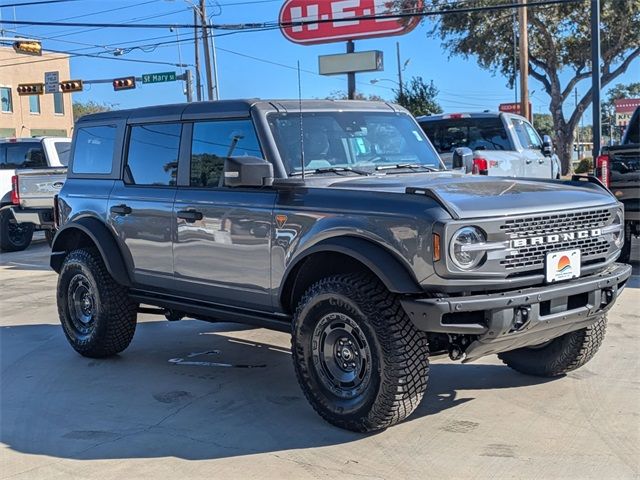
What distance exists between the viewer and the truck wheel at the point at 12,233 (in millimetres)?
14945

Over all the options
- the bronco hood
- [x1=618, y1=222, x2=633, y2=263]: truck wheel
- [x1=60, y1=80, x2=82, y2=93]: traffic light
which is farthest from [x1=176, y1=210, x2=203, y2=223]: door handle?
[x1=60, y1=80, x2=82, y2=93]: traffic light

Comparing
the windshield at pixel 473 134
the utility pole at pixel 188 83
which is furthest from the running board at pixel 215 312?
the utility pole at pixel 188 83

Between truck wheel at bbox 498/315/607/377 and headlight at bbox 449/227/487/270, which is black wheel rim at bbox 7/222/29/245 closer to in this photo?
truck wheel at bbox 498/315/607/377

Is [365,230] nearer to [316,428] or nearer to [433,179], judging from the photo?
[433,179]

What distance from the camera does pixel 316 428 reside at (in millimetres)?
4824

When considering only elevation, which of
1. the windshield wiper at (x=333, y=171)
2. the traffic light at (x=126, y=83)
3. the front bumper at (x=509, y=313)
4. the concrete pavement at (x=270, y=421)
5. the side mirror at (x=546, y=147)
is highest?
the traffic light at (x=126, y=83)

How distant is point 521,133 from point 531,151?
1.14 feet

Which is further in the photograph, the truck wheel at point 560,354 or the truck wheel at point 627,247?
the truck wheel at point 627,247

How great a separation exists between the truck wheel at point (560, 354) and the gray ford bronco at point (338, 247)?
12mm

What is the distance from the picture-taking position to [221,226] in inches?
214

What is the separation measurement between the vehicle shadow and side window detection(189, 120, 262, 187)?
157 cm

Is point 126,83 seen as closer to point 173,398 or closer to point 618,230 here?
point 173,398

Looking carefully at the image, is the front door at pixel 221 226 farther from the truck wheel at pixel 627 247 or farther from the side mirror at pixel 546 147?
the side mirror at pixel 546 147

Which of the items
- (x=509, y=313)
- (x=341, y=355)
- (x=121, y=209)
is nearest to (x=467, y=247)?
(x=509, y=313)
